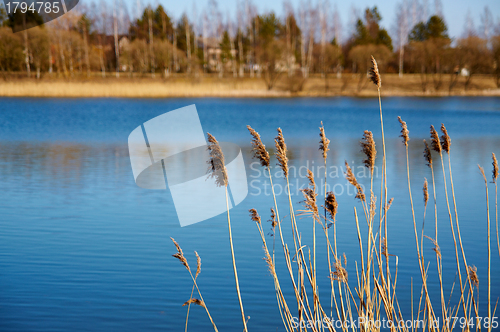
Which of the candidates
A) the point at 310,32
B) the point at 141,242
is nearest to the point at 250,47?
the point at 310,32

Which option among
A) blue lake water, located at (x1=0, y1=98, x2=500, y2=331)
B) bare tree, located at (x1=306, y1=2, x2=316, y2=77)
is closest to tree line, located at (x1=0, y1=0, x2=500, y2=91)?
bare tree, located at (x1=306, y1=2, x2=316, y2=77)

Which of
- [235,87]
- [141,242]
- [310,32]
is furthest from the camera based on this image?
[310,32]

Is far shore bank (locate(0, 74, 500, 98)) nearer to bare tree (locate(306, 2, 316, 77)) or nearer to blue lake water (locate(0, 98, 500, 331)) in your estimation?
bare tree (locate(306, 2, 316, 77))

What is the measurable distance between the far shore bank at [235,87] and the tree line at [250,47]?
0.69m

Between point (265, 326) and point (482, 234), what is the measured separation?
3.48m

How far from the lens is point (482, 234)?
237 inches

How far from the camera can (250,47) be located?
55.6 metres

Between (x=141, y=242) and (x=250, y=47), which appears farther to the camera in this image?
(x=250, y=47)

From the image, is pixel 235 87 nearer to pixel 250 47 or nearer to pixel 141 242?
pixel 250 47

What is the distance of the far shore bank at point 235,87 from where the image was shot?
32.6 metres

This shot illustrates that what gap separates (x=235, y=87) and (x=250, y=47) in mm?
18684

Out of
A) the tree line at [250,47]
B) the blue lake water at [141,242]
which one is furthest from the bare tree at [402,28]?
the blue lake water at [141,242]

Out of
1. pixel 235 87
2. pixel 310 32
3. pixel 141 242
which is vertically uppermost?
pixel 310 32

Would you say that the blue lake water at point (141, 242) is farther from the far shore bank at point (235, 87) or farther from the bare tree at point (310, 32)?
the bare tree at point (310, 32)
